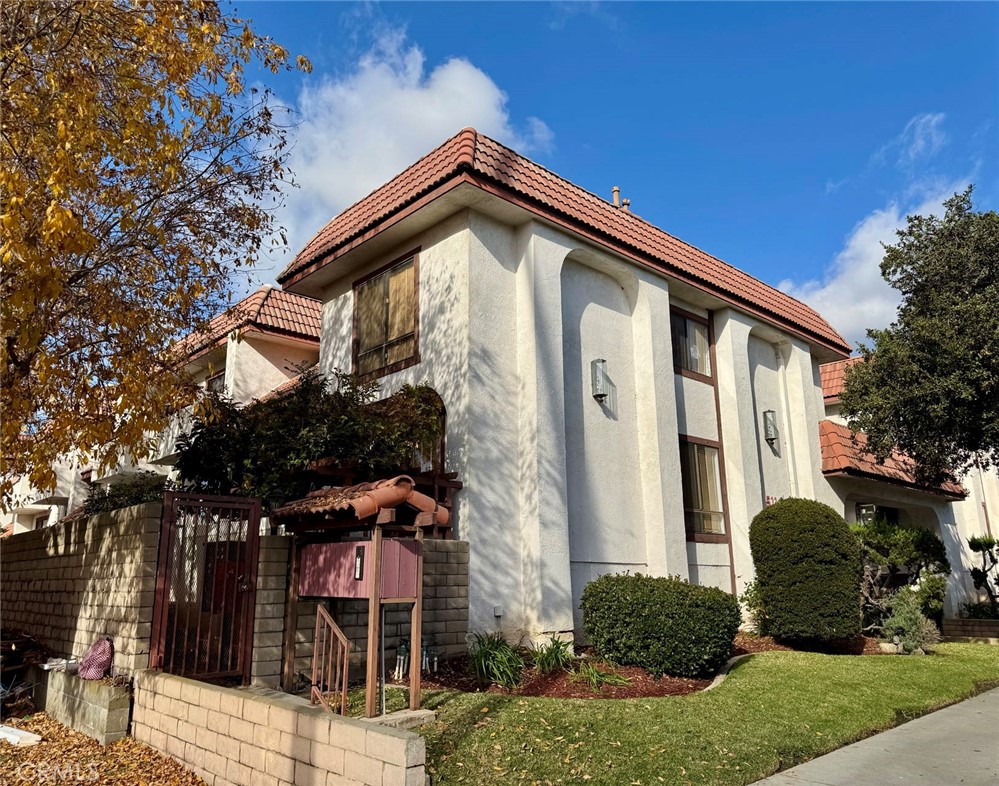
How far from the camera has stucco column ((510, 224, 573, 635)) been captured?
10.7 metres

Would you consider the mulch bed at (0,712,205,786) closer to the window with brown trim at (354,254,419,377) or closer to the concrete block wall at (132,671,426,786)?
the concrete block wall at (132,671,426,786)

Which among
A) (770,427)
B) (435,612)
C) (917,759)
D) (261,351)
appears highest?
(261,351)

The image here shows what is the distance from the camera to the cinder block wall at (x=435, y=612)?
9055mm

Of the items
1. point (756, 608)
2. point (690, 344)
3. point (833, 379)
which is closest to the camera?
point (756, 608)

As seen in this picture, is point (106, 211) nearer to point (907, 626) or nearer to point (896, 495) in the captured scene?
point (907, 626)

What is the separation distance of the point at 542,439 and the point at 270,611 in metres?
4.65

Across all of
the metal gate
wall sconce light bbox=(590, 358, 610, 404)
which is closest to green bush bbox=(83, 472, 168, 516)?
the metal gate

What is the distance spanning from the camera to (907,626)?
12773 mm

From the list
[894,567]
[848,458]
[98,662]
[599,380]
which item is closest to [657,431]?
[599,380]

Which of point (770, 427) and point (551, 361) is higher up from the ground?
point (551, 361)

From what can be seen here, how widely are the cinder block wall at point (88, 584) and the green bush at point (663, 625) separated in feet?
18.1

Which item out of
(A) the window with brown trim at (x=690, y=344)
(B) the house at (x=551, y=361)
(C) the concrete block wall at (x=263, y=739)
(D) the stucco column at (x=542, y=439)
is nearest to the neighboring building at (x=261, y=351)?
(B) the house at (x=551, y=361)

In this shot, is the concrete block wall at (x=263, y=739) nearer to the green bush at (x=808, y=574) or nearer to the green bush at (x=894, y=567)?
the green bush at (x=808, y=574)

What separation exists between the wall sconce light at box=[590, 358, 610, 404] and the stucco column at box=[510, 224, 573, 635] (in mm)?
1101
